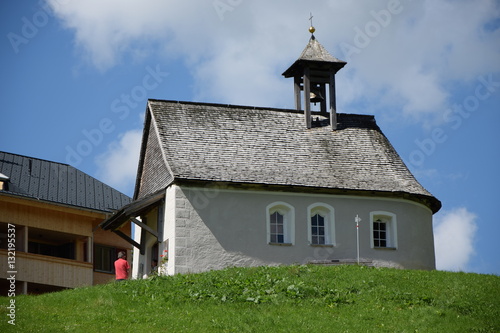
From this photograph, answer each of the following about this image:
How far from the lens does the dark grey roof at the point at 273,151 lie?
3703 centimetres

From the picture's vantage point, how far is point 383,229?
3809 cm

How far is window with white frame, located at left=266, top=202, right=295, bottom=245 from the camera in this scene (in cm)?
3650

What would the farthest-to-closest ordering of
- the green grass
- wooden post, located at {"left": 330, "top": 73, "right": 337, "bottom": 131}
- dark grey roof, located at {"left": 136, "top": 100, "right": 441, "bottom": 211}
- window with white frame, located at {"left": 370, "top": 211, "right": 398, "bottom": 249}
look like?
wooden post, located at {"left": 330, "top": 73, "right": 337, "bottom": 131}, window with white frame, located at {"left": 370, "top": 211, "right": 398, "bottom": 249}, dark grey roof, located at {"left": 136, "top": 100, "right": 441, "bottom": 211}, the green grass

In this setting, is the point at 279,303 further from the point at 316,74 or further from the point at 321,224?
the point at 316,74

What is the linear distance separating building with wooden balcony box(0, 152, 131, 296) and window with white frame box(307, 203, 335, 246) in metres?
11.3

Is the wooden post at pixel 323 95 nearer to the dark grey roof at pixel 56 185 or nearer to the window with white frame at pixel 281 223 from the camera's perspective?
the window with white frame at pixel 281 223

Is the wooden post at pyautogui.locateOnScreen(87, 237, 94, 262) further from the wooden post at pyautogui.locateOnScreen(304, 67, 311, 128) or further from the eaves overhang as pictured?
the wooden post at pyautogui.locateOnScreen(304, 67, 311, 128)

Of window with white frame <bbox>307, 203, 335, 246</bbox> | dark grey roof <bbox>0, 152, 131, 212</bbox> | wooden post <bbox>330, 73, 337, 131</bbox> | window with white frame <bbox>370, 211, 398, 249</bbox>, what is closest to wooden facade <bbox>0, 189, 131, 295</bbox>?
dark grey roof <bbox>0, 152, 131, 212</bbox>

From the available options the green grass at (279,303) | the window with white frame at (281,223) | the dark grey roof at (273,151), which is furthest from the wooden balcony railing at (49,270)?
the green grass at (279,303)

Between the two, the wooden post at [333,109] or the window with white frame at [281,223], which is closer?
the window with white frame at [281,223]

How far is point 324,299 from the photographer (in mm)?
28281

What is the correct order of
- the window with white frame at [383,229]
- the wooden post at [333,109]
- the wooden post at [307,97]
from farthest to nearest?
the wooden post at [333,109], the wooden post at [307,97], the window with white frame at [383,229]

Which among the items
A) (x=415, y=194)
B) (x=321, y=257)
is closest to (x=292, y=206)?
(x=321, y=257)

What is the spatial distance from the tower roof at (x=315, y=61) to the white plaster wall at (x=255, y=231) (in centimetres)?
659
